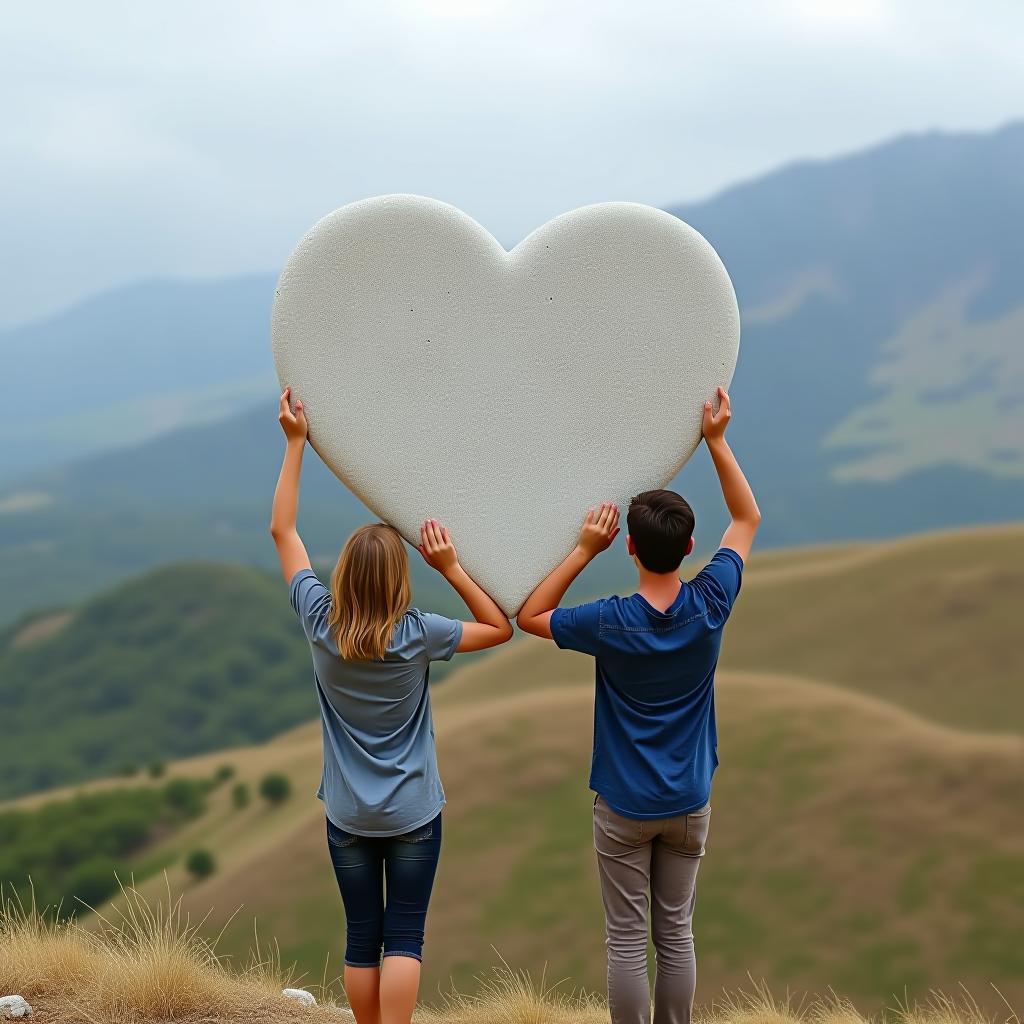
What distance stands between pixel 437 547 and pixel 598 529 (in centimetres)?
54

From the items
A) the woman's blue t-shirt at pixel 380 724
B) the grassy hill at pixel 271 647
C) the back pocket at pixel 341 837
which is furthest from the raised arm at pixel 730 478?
the grassy hill at pixel 271 647

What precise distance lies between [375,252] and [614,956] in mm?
2401

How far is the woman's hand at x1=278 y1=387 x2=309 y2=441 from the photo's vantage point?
3.98 m

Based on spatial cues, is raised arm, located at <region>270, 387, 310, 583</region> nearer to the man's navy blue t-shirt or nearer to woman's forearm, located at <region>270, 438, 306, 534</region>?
woman's forearm, located at <region>270, 438, 306, 534</region>

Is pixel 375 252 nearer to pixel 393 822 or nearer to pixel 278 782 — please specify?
pixel 393 822

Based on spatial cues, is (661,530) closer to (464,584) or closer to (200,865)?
(464,584)

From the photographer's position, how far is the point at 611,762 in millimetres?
3602

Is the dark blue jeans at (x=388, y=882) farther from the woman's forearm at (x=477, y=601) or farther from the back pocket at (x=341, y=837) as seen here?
the woman's forearm at (x=477, y=601)

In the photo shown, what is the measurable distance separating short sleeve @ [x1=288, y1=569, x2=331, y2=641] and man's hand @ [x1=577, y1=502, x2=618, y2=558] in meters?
0.86

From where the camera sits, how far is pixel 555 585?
388 centimetres

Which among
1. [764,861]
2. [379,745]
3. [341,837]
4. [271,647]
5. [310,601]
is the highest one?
[310,601]

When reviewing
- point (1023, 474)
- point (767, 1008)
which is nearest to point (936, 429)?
point (1023, 474)

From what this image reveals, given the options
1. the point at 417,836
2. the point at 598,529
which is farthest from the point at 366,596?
the point at 598,529

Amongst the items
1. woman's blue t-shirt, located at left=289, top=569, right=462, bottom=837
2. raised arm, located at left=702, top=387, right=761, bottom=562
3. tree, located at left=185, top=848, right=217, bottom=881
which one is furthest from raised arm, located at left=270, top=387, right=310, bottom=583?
tree, located at left=185, top=848, right=217, bottom=881
